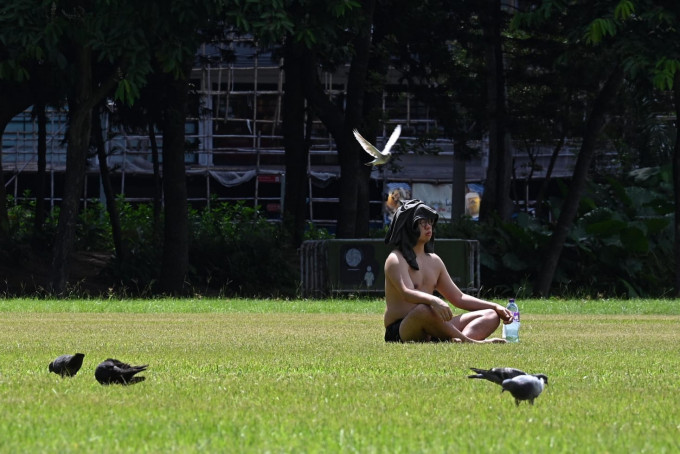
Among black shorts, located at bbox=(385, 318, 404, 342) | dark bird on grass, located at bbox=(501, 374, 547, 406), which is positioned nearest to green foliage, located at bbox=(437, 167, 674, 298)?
black shorts, located at bbox=(385, 318, 404, 342)

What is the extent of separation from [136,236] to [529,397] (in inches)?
1238

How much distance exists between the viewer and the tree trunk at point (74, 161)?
1041 inches

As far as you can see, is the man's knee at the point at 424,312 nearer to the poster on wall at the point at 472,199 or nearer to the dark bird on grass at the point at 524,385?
the dark bird on grass at the point at 524,385

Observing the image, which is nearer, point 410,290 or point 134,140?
point 410,290

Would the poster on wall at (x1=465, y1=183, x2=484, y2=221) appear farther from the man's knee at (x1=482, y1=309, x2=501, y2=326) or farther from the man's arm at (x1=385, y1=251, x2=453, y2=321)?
the man's arm at (x1=385, y1=251, x2=453, y2=321)

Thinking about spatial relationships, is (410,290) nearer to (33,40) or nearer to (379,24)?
(33,40)

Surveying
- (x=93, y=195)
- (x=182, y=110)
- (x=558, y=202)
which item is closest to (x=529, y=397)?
(x=182, y=110)

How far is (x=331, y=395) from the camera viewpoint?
8734 millimetres

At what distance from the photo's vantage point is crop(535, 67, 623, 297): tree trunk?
30344 mm

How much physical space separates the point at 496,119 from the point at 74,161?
1118 cm

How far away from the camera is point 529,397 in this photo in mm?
7855

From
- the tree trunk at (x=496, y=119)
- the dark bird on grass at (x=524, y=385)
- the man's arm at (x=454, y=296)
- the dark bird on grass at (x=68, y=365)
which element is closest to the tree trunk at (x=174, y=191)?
the tree trunk at (x=496, y=119)

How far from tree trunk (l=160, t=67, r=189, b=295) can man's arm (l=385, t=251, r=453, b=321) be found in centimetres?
1682

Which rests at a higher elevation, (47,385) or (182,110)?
(182,110)
